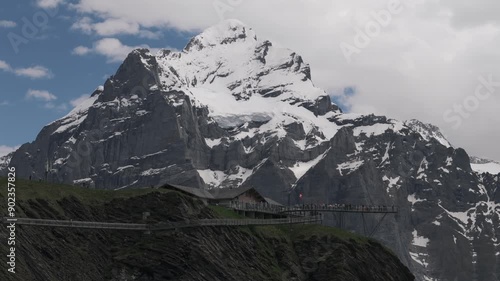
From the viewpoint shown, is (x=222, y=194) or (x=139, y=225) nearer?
(x=139, y=225)

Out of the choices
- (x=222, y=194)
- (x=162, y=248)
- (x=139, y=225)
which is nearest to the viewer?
(x=162, y=248)

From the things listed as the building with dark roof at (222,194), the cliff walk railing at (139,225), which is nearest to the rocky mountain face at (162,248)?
the cliff walk railing at (139,225)

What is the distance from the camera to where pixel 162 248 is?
5177 inches

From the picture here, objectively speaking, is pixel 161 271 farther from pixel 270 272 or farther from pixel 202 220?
pixel 270 272

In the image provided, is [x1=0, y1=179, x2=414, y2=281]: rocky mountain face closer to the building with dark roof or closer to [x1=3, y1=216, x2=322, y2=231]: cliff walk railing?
[x1=3, y1=216, x2=322, y2=231]: cliff walk railing

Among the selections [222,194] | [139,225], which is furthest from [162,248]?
[222,194]

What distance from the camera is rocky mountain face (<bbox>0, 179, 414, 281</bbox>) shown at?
120250 millimetres

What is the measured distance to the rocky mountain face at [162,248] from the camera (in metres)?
120

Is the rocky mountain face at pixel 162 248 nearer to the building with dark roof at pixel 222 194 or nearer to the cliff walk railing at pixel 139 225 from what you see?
the cliff walk railing at pixel 139 225

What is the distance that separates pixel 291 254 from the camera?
6083 inches

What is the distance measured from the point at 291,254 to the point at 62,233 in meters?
46.4

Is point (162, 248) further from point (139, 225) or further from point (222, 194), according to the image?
point (222, 194)

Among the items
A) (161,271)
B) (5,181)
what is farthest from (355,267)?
(5,181)

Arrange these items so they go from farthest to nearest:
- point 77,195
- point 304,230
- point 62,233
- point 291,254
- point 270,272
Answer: point 304,230 < point 291,254 < point 270,272 < point 77,195 < point 62,233
